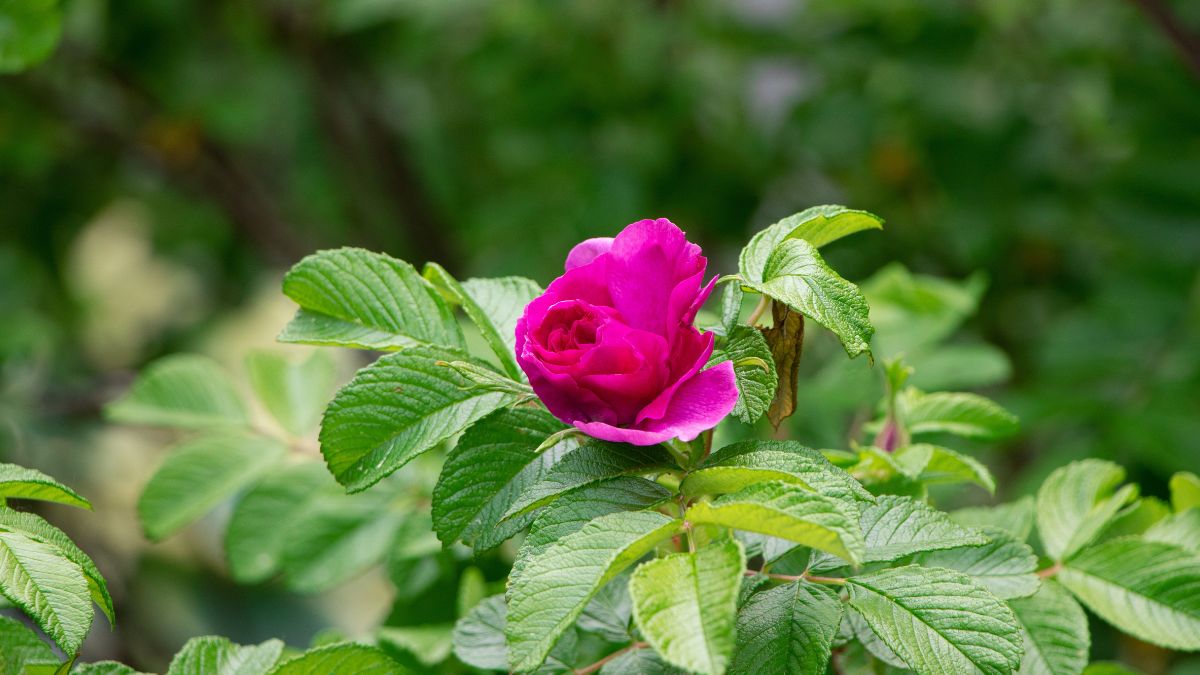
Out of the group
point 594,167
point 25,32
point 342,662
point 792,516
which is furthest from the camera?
point 594,167

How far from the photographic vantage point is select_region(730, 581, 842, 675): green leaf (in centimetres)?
38

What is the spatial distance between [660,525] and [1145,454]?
75 centimetres

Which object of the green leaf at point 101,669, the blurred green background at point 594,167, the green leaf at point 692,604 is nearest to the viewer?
the green leaf at point 692,604

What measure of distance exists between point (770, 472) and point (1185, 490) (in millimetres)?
288

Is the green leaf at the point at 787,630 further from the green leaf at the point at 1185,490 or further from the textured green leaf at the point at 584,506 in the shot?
the green leaf at the point at 1185,490

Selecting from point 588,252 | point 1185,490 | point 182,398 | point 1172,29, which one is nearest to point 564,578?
point 588,252

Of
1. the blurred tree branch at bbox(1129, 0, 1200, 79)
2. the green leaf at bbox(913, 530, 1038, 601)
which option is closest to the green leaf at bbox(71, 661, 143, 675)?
the green leaf at bbox(913, 530, 1038, 601)

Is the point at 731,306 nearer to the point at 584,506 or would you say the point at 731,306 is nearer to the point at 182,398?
the point at 584,506

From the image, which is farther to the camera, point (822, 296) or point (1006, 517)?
point (1006, 517)

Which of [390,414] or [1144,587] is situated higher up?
[390,414]

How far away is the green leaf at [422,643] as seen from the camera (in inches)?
21.4

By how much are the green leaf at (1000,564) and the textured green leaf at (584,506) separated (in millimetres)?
132

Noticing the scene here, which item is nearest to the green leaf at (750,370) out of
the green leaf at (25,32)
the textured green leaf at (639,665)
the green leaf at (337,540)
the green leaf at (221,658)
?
the textured green leaf at (639,665)

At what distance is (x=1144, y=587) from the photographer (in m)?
0.47
